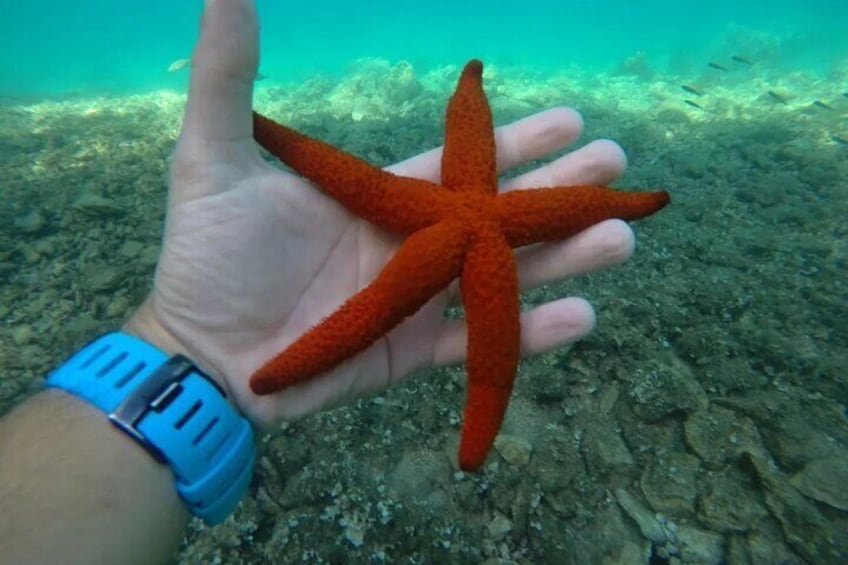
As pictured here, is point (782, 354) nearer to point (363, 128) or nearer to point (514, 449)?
point (514, 449)

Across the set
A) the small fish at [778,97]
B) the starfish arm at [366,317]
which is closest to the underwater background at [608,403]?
the starfish arm at [366,317]

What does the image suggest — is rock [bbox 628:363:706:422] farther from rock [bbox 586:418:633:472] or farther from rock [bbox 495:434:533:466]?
rock [bbox 495:434:533:466]

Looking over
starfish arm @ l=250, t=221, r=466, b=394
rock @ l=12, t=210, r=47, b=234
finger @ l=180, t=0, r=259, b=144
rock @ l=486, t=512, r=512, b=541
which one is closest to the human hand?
finger @ l=180, t=0, r=259, b=144

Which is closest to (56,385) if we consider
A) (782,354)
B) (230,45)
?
(230,45)

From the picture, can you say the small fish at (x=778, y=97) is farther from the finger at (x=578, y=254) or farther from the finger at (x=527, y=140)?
the finger at (x=578, y=254)

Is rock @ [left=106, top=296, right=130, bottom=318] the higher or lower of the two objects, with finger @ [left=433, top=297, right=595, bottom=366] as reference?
lower

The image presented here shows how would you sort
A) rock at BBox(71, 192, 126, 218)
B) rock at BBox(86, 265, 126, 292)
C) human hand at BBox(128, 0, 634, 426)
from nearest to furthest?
human hand at BBox(128, 0, 634, 426) < rock at BBox(86, 265, 126, 292) < rock at BBox(71, 192, 126, 218)
